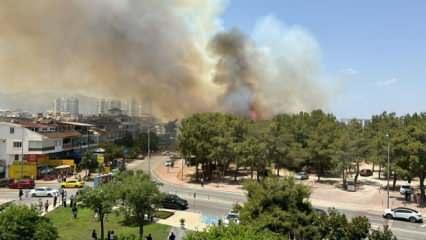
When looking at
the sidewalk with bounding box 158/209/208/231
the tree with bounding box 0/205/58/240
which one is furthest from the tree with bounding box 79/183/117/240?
the tree with bounding box 0/205/58/240

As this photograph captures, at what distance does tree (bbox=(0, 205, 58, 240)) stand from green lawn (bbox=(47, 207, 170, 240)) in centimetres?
889

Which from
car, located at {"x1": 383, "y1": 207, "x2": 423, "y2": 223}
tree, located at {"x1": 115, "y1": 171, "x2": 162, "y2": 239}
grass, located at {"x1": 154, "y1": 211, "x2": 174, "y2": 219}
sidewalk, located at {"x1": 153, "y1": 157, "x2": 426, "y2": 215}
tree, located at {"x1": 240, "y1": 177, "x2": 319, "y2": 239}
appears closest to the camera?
tree, located at {"x1": 240, "y1": 177, "x2": 319, "y2": 239}

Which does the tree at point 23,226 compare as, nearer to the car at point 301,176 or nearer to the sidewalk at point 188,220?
the sidewalk at point 188,220

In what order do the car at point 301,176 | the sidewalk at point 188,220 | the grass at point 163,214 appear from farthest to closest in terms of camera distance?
the car at point 301,176
the grass at point 163,214
the sidewalk at point 188,220

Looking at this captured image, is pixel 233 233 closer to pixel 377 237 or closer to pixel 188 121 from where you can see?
pixel 377 237

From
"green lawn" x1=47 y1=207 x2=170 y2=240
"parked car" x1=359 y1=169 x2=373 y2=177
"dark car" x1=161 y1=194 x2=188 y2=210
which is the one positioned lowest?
"green lawn" x1=47 y1=207 x2=170 y2=240

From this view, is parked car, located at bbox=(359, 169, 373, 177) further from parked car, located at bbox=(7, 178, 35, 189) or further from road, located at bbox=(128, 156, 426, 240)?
parked car, located at bbox=(7, 178, 35, 189)

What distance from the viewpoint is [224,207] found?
154 ft

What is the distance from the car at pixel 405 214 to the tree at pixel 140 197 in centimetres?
2020

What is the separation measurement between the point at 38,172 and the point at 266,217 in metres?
48.6

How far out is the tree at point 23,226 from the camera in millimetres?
23469

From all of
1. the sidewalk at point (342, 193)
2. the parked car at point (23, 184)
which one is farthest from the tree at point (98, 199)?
the parked car at point (23, 184)

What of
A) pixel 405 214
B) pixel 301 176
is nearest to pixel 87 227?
pixel 405 214

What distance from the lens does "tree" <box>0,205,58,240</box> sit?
2347 centimetres
